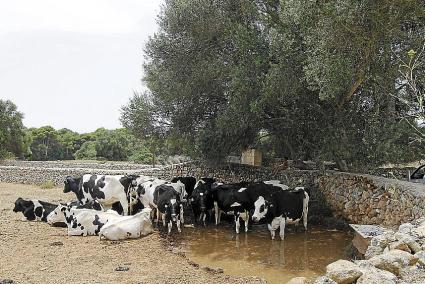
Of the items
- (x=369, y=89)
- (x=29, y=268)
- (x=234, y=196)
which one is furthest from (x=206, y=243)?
(x=369, y=89)

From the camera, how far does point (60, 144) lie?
61.1m

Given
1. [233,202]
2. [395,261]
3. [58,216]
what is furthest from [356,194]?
[395,261]

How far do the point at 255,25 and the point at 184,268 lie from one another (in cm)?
1002

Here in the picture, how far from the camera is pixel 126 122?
20109mm

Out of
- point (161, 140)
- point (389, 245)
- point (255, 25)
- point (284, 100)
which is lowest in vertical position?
point (389, 245)

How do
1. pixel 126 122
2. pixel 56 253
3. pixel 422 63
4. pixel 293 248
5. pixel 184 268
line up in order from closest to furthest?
pixel 184 268 < pixel 56 253 < pixel 293 248 < pixel 422 63 < pixel 126 122

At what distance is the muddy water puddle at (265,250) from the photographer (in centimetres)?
1104

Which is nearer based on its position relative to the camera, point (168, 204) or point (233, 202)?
point (168, 204)

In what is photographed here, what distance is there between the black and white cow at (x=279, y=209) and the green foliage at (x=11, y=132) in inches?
1278

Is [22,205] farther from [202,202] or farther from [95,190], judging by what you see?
[202,202]

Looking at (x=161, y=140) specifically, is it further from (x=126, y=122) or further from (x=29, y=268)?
(x=29, y=268)

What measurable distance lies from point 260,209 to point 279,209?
0.60 meters

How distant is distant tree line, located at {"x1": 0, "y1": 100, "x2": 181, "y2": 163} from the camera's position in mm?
42531

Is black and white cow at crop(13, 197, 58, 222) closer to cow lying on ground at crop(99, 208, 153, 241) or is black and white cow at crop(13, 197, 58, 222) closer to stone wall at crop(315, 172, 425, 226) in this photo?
cow lying on ground at crop(99, 208, 153, 241)
